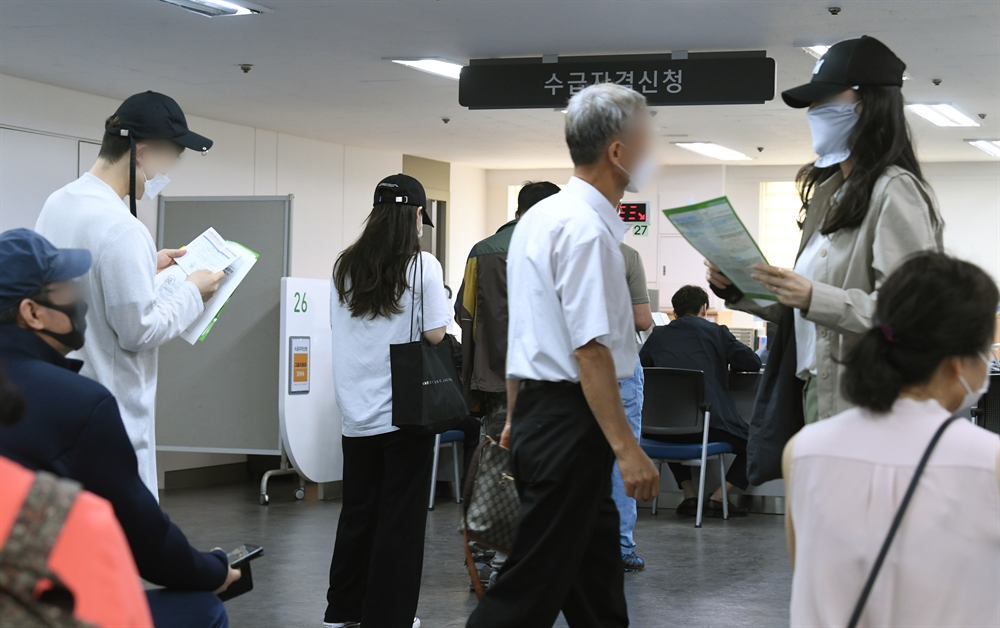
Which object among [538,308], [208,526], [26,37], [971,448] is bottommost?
[208,526]

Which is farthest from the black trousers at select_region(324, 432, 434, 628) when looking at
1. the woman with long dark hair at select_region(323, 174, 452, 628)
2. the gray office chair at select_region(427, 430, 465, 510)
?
the gray office chair at select_region(427, 430, 465, 510)

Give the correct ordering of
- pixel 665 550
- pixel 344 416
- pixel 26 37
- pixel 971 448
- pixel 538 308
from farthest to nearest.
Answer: pixel 26 37 → pixel 665 550 → pixel 344 416 → pixel 538 308 → pixel 971 448

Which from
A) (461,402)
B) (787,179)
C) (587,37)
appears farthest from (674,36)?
(787,179)

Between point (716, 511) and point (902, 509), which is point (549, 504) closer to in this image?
point (902, 509)

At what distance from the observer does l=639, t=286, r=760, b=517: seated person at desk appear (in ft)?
20.6

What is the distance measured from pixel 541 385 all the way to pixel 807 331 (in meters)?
0.56

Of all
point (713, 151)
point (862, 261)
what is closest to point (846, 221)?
point (862, 261)

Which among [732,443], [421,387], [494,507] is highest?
[421,387]

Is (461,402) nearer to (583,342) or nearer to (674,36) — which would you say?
(583,342)

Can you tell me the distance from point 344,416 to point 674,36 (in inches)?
141

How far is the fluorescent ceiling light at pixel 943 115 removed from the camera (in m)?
8.45

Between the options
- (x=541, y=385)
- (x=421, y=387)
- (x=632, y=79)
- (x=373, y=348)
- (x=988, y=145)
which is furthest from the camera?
(x=988, y=145)

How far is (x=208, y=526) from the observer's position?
600cm

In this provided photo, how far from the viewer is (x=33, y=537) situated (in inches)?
37.9
